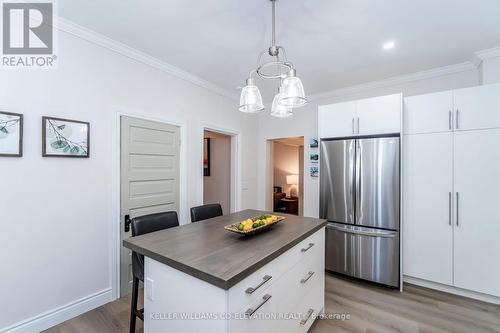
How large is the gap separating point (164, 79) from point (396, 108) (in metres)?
2.90

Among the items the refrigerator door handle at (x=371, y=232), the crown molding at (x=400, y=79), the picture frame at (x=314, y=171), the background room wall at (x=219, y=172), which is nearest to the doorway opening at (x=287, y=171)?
the background room wall at (x=219, y=172)

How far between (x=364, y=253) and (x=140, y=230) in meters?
2.56

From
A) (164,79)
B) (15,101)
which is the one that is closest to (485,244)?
(164,79)

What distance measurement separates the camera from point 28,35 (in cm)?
195

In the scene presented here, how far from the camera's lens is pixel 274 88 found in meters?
3.72

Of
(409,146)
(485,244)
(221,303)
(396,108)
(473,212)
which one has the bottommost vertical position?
(485,244)

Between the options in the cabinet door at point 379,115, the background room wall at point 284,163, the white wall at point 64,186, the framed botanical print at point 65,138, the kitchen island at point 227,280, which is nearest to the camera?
the kitchen island at point 227,280

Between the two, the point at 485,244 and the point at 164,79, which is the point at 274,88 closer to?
the point at 164,79

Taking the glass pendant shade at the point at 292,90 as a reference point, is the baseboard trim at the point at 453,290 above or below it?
below

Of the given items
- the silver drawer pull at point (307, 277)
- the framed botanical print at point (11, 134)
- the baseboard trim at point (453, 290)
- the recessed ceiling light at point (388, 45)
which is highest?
the recessed ceiling light at point (388, 45)

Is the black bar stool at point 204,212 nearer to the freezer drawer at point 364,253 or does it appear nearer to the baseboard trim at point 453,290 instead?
the freezer drawer at point 364,253

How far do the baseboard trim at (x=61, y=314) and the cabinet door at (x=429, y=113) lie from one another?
394cm

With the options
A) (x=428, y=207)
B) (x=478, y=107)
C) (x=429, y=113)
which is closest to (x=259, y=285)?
(x=428, y=207)

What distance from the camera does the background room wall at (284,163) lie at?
23.9ft
